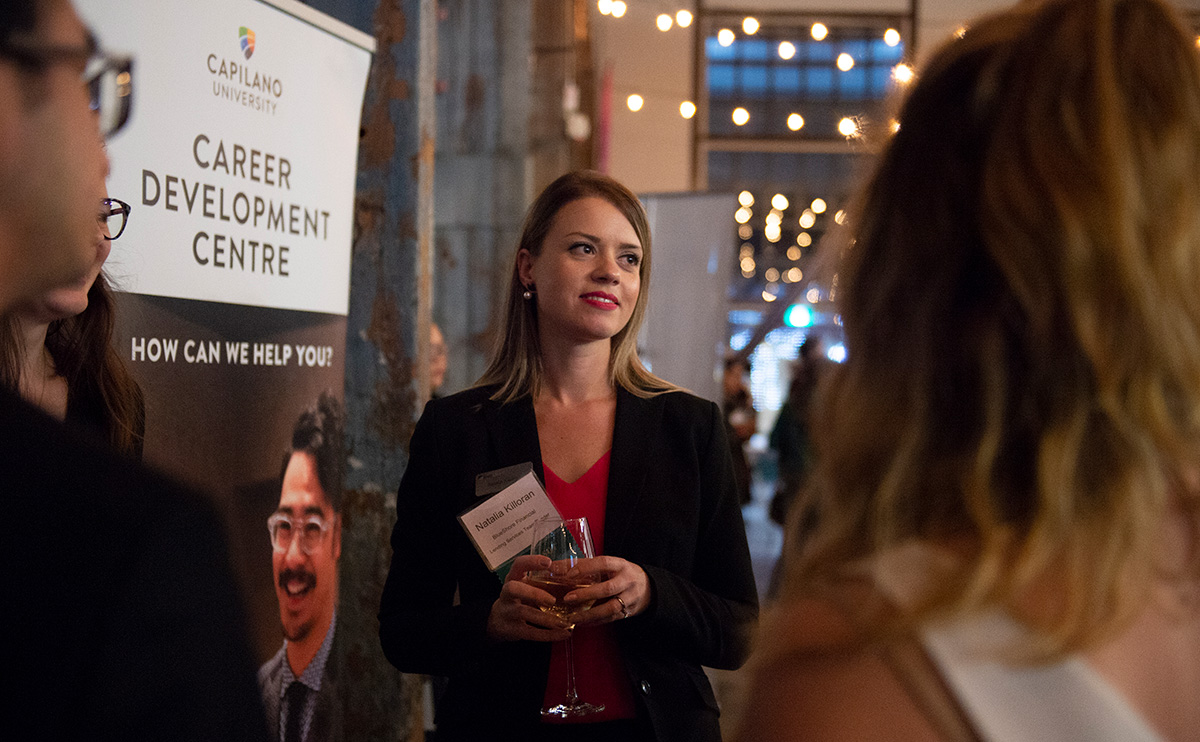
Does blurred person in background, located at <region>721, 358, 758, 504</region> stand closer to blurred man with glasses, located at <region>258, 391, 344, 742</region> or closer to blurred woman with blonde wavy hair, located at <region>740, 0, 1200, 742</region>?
blurred man with glasses, located at <region>258, 391, 344, 742</region>

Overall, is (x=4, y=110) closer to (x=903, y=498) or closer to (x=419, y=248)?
(x=903, y=498)

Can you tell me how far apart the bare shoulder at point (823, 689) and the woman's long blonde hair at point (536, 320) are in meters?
1.29

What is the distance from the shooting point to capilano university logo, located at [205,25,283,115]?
71.4 inches

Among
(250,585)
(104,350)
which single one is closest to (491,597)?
(250,585)

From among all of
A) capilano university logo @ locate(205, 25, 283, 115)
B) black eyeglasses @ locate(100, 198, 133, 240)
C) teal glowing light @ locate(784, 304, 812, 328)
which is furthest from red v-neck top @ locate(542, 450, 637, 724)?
teal glowing light @ locate(784, 304, 812, 328)

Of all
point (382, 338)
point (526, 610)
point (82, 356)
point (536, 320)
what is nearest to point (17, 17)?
point (82, 356)

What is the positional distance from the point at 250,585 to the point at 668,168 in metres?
8.74

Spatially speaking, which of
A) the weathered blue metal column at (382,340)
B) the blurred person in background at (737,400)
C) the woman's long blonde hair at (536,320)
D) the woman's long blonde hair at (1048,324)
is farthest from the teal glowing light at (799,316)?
the woman's long blonde hair at (1048,324)

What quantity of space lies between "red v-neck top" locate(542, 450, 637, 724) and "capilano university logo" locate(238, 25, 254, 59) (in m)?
1.05

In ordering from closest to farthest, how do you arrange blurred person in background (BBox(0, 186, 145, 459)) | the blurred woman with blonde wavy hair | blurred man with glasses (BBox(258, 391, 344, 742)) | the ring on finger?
the blurred woman with blonde wavy hair
blurred person in background (BBox(0, 186, 145, 459))
the ring on finger
blurred man with glasses (BBox(258, 391, 344, 742))

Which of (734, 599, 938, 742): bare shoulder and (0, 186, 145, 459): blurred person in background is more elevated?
(0, 186, 145, 459): blurred person in background

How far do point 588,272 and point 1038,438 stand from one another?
1.36m

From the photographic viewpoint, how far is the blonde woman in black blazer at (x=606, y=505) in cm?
166

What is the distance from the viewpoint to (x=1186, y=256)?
2.19ft
